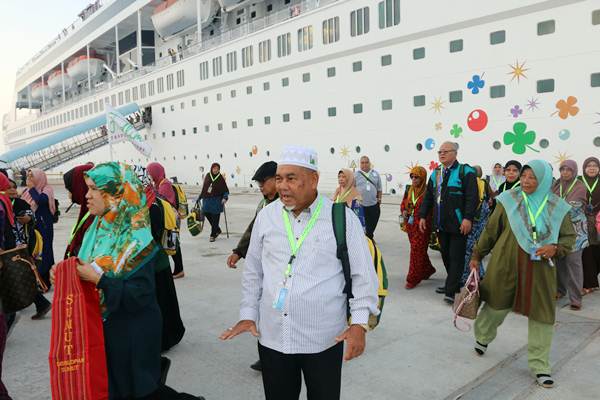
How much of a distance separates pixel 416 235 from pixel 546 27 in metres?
11.4

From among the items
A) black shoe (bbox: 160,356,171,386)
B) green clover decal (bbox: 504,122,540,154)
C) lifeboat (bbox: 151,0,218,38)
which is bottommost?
black shoe (bbox: 160,356,171,386)

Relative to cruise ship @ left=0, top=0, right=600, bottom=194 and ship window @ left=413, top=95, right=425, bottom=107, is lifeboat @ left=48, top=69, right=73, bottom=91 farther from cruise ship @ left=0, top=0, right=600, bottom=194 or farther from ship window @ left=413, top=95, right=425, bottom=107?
ship window @ left=413, top=95, right=425, bottom=107

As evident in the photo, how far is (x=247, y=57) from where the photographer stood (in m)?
24.5

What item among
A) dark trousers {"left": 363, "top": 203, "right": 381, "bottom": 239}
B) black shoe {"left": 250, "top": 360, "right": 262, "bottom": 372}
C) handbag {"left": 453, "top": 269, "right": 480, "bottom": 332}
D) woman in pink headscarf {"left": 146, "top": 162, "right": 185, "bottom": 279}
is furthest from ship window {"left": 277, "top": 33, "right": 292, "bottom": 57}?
black shoe {"left": 250, "top": 360, "right": 262, "bottom": 372}

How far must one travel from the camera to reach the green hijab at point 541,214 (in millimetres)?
3346

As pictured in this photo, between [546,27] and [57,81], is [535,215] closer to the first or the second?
[546,27]

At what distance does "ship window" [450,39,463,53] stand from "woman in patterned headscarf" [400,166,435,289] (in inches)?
441

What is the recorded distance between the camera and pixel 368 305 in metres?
1.95

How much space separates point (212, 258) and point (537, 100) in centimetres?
1148

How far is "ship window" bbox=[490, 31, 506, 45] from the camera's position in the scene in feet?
47.8

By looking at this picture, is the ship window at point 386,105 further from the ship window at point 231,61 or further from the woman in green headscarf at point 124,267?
the woman in green headscarf at point 124,267

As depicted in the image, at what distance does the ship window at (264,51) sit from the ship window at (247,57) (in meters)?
0.76

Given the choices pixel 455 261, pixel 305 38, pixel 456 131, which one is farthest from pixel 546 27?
pixel 455 261

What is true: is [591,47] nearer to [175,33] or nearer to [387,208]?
[387,208]
